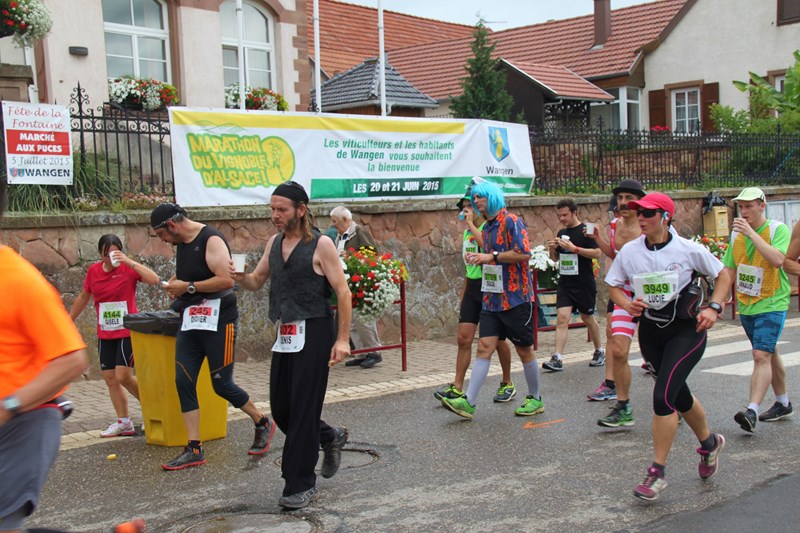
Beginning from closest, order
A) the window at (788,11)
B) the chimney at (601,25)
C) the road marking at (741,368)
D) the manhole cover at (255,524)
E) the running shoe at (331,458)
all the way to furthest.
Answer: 1. the manhole cover at (255,524)
2. the running shoe at (331,458)
3. the road marking at (741,368)
4. the window at (788,11)
5. the chimney at (601,25)

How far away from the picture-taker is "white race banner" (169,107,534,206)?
10719mm

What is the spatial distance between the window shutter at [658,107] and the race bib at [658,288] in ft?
87.5

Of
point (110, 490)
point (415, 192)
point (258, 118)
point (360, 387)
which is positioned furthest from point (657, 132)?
point (110, 490)

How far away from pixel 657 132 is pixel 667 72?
15192mm

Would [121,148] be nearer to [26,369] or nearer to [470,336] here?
[470,336]

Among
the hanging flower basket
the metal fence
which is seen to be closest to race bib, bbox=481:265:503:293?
the metal fence

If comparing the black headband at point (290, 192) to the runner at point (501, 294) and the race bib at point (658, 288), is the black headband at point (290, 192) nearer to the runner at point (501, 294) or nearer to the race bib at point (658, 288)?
the race bib at point (658, 288)

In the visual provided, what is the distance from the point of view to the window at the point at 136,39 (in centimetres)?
1570

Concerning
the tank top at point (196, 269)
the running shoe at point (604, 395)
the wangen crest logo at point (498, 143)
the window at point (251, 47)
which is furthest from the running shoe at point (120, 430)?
the window at point (251, 47)

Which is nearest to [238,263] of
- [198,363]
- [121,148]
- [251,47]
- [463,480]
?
[198,363]

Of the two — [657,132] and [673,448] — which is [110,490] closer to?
[673,448]

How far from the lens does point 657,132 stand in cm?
1712

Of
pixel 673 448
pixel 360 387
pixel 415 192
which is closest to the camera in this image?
pixel 673 448

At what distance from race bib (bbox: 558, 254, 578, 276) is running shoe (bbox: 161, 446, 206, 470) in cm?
506
